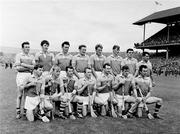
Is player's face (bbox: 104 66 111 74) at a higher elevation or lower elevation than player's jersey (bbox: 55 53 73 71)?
lower

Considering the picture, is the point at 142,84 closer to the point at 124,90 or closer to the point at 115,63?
the point at 124,90

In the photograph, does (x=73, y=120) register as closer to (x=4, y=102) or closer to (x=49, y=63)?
(x=49, y=63)

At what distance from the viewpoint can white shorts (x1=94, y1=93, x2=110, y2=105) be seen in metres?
6.99

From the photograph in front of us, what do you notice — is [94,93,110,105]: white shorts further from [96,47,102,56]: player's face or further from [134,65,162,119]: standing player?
[96,47,102,56]: player's face

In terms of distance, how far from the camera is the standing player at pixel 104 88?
7.02 metres

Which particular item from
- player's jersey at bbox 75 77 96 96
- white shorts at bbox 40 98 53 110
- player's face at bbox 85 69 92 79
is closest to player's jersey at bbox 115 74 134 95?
player's jersey at bbox 75 77 96 96

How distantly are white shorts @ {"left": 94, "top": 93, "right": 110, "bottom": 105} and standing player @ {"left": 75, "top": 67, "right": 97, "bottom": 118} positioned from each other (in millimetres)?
160

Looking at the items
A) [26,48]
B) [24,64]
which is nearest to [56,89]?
[24,64]

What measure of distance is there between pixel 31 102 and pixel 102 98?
197cm

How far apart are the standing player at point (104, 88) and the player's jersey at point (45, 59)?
1486 mm

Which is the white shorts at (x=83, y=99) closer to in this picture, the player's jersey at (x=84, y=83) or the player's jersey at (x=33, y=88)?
the player's jersey at (x=84, y=83)

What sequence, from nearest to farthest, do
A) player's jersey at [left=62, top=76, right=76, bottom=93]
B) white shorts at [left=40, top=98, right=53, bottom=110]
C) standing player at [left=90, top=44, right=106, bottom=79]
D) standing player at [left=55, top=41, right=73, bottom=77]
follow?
1. white shorts at [left=40, top=98, right=53, bottom=110]
2. player's jersey at [left=62, top=76, right=76, bottom=93]
3. standing player at [left=55, top=41, right=73, bottom=77]
4. standing player at [left=90, top=44, right=106, bottom=79]

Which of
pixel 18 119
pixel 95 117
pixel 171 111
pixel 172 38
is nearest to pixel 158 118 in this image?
pixel 171 111

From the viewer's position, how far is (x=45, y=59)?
7.18 m
